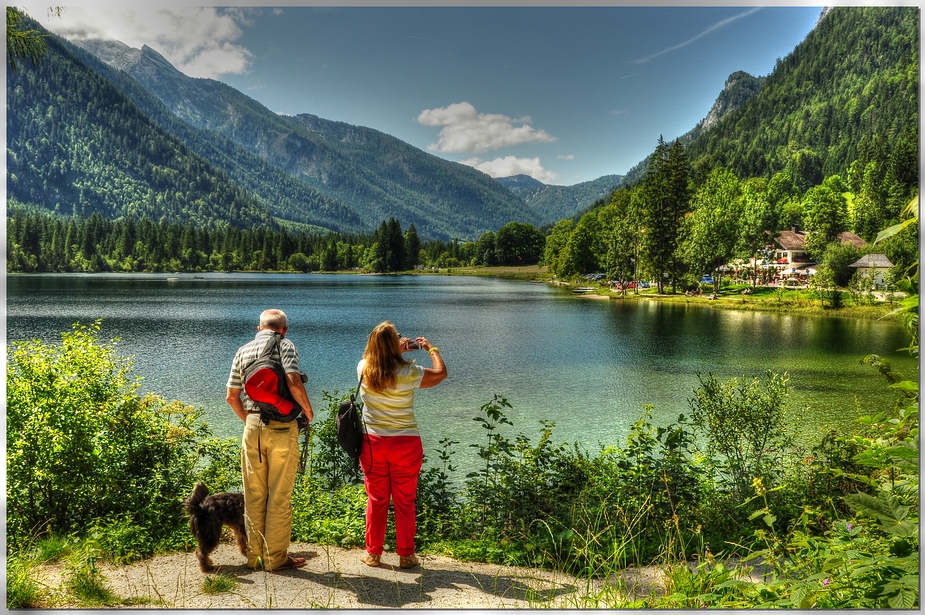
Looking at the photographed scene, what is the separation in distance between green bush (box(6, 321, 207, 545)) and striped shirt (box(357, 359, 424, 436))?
7.49ft

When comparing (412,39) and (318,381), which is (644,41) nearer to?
(412,39)

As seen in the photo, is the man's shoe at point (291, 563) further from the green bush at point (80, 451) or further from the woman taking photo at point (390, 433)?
the green bush at point (80, 451)

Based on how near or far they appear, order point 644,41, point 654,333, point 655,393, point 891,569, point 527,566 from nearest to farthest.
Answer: point 891,569 < point 527,566 < point 644,41 < point 655,393 < point 654,333

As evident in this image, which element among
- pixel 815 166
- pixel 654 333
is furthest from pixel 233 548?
pixel 815 166

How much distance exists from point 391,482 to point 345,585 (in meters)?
0.70

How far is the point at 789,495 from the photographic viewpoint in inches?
221

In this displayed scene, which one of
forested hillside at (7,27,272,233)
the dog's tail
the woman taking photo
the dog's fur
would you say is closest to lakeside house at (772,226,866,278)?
the woman taking photo

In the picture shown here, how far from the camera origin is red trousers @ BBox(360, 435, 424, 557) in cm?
374

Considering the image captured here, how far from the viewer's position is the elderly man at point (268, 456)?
3611mm

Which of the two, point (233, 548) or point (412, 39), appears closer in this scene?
point (233, 548)

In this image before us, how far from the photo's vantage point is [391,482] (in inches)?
151

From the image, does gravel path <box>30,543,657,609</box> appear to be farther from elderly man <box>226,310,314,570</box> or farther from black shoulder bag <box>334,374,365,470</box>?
black shoulder bag <box>334,374,365,470</box>

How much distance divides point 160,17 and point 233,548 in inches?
208

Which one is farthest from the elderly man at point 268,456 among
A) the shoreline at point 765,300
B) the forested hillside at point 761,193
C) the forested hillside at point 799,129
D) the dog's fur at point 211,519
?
the forested hillside at point 799,129
